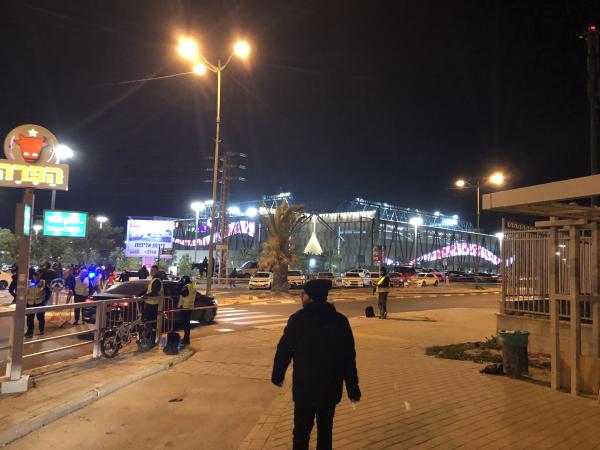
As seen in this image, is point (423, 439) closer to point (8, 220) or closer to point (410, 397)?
point (410, 397)

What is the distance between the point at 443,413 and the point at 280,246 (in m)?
22.2

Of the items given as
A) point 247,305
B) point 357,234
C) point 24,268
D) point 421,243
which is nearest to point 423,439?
point 24,268

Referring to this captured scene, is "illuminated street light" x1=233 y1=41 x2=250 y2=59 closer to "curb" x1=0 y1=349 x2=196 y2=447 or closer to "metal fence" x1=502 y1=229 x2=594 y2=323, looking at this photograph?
"metal fence" x1=502 y1=229 x2=594 y2=323

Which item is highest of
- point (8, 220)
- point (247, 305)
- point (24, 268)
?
point (8, 220)

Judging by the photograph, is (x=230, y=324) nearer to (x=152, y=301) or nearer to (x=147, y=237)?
(x=152, y=301)

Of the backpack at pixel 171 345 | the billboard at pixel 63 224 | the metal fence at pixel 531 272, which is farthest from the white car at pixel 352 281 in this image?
the backpack at pixel 171 345

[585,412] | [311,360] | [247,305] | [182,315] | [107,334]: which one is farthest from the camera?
[247,305]

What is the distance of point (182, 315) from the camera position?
36.8 ft

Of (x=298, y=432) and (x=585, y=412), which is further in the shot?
(x=585, y=412)

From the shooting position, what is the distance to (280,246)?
28.0 metres

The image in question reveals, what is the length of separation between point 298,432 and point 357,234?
70041mm

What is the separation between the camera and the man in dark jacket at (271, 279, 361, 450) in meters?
3.61

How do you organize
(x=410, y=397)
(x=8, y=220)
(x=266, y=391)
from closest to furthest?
1. (x=410, y=397)
2. (x=266, y=391)
3. (x=8, y=220)

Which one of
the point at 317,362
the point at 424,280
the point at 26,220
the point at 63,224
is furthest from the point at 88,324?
the point at 424,280
